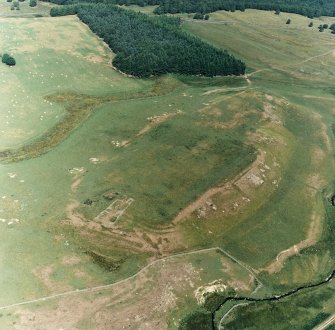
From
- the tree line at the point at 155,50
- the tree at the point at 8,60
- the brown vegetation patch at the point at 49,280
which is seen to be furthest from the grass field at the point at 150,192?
the tree line at the point at 155,50

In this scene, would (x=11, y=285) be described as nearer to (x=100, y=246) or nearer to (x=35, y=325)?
(x=35, y=325)

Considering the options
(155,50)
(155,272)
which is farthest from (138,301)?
(155,50)

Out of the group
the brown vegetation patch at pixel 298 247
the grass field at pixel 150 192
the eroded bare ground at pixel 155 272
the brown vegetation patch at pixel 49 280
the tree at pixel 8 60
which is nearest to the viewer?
the eroded bare ground at pixel 155 272

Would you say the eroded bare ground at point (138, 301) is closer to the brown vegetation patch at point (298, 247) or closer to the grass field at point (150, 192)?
the grass field at point (150, 192)

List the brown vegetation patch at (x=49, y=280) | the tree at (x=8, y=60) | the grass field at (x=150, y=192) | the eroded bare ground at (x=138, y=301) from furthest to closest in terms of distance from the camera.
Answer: the tree at (x=8, y=60) < the grass field at (x=150, y=192) < the brown vegetation patch at (x=49, y=280) < the eroded bare ground at (x=138, y=301)

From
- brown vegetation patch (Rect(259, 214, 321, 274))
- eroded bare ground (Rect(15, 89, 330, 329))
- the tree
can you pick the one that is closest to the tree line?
the tree

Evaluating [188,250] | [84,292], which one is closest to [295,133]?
[188,250]
